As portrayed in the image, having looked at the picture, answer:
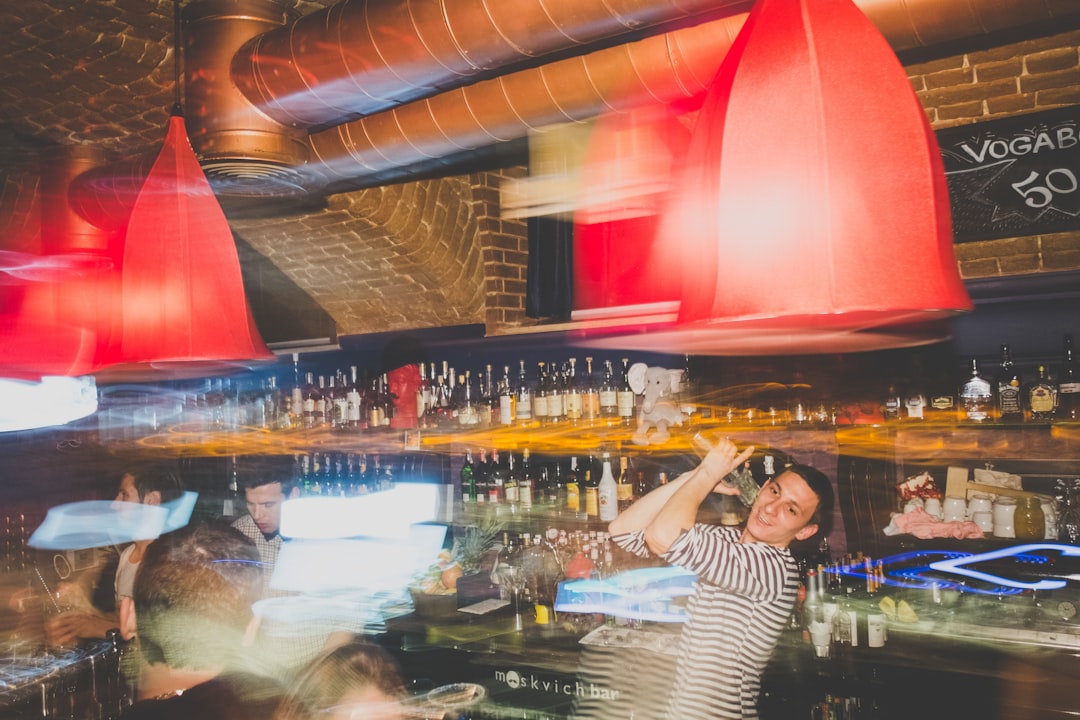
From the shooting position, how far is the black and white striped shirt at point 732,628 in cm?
353

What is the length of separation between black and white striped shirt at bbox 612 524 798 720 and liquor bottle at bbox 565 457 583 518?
81 centimetres

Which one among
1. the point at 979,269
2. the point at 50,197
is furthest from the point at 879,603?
the point at 50,197

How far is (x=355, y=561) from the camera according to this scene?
5738mm

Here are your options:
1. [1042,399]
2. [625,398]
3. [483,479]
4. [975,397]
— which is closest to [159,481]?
[483,479]

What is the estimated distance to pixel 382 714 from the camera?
239 centimetres

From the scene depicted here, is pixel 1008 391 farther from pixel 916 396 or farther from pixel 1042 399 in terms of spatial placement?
pixel 916 396

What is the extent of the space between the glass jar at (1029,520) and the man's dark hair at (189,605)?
3.18 meters

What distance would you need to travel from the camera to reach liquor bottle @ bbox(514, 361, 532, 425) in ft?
14.9

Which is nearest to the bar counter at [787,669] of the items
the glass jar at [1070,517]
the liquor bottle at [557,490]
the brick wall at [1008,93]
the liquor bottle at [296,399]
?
the glass jar at [1070,517]

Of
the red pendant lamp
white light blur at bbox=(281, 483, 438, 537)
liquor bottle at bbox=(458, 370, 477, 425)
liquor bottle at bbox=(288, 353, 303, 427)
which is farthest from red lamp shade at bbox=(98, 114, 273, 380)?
liquor bottle at bbox=(288, 353, 303, 427)

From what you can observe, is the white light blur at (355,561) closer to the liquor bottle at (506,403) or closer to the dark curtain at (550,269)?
the liquor bottle at (506,403)

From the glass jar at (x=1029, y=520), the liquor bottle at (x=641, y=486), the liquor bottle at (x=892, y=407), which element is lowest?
the glass jar at (x=1029, y=520)

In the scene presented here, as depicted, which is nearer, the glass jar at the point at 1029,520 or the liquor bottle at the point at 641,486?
the glass jar at the point at 1029,520

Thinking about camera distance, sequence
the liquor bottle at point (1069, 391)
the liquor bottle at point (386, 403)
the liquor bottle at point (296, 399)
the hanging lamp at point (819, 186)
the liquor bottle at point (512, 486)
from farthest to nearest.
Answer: the liquor bottle at point (296, 399) → the liquor bottle at point (386, 403) → the liquor bottle at point (512, 486) → the liquor bottle at point (1069, 391) → the hanging lamp at point (819, 186)
